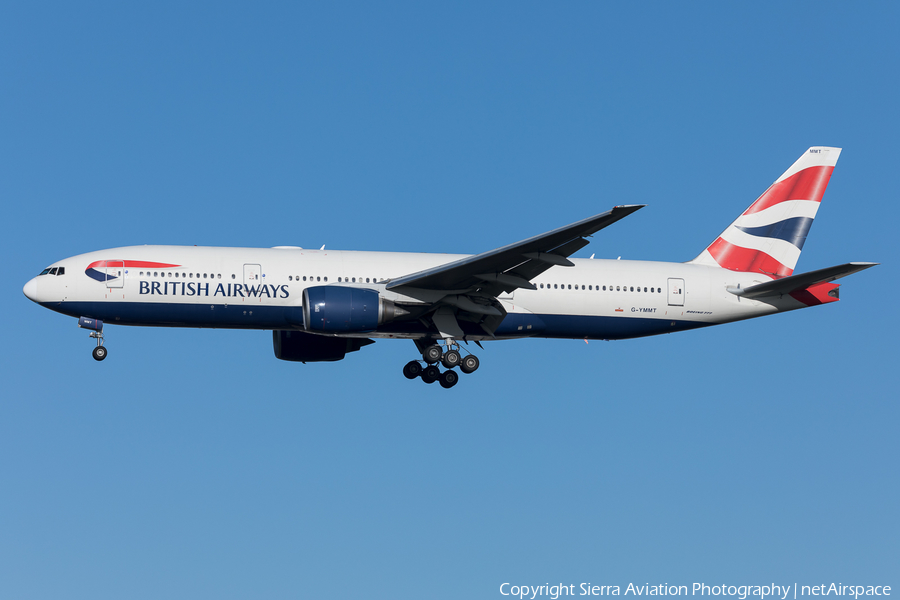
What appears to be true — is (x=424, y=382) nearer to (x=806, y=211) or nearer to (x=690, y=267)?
(x=690, y=267)

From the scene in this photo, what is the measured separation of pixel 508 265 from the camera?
97.3ft

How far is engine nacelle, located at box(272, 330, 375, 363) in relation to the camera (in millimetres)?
35625

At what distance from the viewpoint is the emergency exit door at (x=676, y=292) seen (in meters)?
34.1

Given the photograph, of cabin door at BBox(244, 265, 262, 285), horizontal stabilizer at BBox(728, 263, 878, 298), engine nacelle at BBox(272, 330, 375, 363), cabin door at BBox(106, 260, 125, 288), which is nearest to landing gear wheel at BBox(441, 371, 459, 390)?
engine nacelle at BBox(272, 330, 375, 363)

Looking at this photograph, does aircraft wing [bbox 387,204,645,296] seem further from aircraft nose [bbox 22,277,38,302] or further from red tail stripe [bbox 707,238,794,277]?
aircraft nose [bbox 22,277,38,302]

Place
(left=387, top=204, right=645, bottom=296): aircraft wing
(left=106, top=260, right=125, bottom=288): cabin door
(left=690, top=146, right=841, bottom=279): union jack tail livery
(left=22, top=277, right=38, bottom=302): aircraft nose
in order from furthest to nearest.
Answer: (left=690, top=146, right=841, bottom=279): union jack tail livery < (left=22, top=277, right=38, bottom=302): aircraft nose < (left=106, top=260, right=125, bottom=288): cabin door < (left=387, top=204, right=645, bottom=296): aircraft wing

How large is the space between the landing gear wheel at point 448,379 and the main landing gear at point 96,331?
1101 centimetres

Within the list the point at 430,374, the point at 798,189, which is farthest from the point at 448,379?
the point at 798,189

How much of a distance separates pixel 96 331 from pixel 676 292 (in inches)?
752

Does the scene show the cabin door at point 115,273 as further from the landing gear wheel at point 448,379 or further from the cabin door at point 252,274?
the landing gear wheel at point 448,379

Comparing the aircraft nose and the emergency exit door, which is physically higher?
the emergency exit door

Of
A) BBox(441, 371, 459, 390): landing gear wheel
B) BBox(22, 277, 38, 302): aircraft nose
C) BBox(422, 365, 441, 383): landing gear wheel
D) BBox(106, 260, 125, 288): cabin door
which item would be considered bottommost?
BBox(441, 371, 459, 390): landing gear wheel

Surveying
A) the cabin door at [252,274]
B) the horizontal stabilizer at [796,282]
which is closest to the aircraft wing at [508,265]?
the cabin door at [252,274]

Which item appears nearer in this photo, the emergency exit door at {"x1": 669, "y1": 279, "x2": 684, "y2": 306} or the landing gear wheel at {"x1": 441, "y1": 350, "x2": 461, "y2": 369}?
the landing gear wheel at {"x1": 441, "y1": 350, "x2": 461, "y2": 369}
